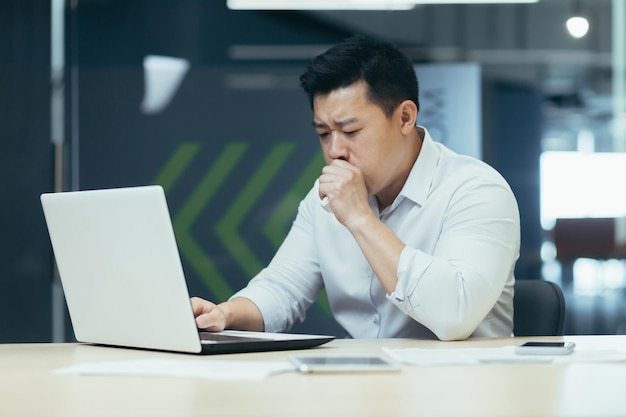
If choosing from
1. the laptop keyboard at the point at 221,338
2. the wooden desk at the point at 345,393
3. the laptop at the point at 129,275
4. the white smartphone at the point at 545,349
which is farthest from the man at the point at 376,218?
the wooden desk at the point at 345,393

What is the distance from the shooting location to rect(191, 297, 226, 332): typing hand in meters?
2.13

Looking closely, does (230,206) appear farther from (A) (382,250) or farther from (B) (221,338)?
(B) (221,338)

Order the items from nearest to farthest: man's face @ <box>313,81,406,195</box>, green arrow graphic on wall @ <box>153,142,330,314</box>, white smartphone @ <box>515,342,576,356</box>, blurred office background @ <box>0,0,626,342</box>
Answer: white smartphone @ <box>515,342,576,356</box>, man's face @ <box>313,81,406,195</box>, blurred office background @ <box>0,0,626,342</box>, green arrow graphic on wall @ <box>153,142,330,314</box>

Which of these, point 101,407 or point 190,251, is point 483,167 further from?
point 190,251

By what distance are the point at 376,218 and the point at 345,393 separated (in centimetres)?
100

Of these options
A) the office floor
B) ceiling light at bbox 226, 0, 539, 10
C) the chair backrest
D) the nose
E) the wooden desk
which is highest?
ceiling light at bbox 226, 0, 539, 10

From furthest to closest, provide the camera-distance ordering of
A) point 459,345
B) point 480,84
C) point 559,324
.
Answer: point 480,84, point 559,324, point 459,345

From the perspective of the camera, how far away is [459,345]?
1.94 m

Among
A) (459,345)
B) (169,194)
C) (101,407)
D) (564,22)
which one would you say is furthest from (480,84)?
(101,407)

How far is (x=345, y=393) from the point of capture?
1273 mm

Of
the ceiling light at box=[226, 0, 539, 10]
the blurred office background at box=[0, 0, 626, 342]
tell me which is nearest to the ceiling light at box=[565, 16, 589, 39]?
the blurred office background at box=[0, 0, 626, 342]

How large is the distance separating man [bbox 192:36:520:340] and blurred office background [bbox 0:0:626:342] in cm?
184

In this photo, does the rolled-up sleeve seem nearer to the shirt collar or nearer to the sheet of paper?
the shirt collar

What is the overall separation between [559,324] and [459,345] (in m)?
0.49
